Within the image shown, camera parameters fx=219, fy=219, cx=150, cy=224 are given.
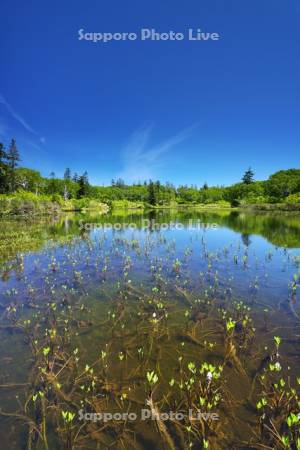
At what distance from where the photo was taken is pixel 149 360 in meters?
5.45

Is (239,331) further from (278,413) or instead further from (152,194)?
(152,194)

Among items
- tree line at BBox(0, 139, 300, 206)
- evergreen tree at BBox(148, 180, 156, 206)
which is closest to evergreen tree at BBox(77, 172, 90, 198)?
tree line at BBox(0, 139, 300, 206)

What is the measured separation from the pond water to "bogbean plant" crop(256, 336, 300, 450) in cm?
2

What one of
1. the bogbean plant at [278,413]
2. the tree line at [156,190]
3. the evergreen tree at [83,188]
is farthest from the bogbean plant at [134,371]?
the evergreen tree at [83,188]

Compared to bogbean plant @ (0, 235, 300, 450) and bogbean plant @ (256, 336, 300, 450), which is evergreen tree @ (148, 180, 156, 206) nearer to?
bogbean plant @ (0, 235, 300, 450)

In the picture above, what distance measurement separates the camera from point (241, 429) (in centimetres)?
378

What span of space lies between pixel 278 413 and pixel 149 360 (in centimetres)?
277

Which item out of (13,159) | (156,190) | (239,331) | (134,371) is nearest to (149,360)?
(134,371)

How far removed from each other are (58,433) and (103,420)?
76 centimetres

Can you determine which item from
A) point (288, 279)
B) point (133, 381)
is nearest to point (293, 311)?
point (288, 279)

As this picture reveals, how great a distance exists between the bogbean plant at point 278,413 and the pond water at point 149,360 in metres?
0.02

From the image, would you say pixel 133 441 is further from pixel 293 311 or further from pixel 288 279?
pixel 288 279

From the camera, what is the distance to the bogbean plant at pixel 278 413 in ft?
11.4

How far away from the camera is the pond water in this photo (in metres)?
3.76
